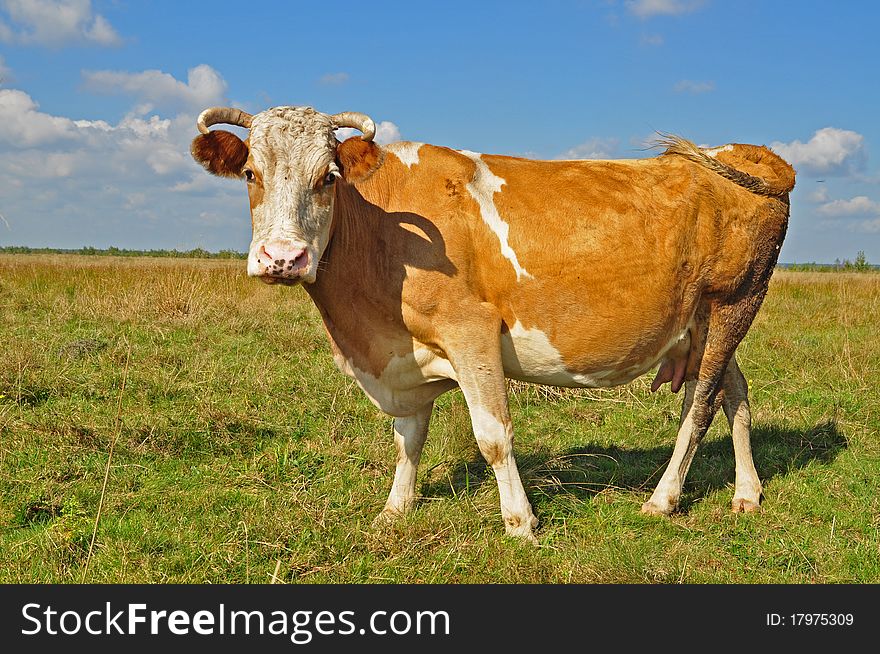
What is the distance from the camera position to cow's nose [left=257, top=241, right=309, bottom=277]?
419 centimetres

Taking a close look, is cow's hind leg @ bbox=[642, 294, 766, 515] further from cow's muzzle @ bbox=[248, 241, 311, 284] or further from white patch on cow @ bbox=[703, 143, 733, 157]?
cow's muzzle @ bbox=[248, 241, 311, 284]

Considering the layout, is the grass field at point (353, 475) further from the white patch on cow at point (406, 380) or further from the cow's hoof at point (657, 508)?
the white patch on cow at point (406, 380)

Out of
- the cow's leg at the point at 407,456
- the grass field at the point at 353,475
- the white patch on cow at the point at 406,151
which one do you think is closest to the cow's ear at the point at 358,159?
the white patch on cow at the point at 406,151

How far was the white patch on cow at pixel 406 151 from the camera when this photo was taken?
539 centimetres

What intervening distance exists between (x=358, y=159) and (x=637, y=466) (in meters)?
4.00

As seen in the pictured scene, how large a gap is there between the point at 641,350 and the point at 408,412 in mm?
1817

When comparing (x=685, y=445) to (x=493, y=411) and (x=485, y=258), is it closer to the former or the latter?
(x=493, y=411)

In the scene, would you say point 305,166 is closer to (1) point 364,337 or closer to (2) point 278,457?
(1) point 364,337

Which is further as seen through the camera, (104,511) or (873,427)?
(873,427)

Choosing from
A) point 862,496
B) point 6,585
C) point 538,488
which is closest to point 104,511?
point 6,585

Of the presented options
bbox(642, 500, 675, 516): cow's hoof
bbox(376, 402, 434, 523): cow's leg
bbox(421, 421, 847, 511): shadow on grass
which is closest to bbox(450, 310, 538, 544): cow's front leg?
bbox(421, 421, 847, 511): shadow on grass

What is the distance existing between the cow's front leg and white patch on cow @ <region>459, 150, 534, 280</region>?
0.45 metres

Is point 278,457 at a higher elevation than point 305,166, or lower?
lower

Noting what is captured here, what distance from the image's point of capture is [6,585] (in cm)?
423
